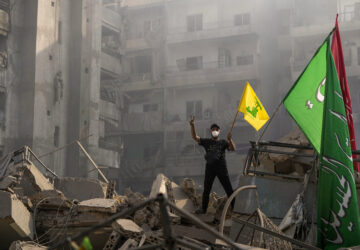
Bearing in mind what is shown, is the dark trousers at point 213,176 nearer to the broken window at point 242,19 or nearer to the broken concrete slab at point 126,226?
the broken concrete slab at point 126,226

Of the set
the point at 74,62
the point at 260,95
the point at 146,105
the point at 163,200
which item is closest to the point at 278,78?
the point at 260,95

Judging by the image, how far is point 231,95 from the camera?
147 ft

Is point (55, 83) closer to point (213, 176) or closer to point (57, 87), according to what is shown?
point (57, 87)

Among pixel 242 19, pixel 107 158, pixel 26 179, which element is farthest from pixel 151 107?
pixel 26 179

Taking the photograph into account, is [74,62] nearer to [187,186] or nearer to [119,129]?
[119,129]

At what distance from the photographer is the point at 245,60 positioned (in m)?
44.8

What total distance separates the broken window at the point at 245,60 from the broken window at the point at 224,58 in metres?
0.61

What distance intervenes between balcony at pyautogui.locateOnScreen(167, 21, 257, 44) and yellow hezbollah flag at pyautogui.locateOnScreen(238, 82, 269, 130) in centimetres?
3182

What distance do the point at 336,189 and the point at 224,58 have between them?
36.5 meters

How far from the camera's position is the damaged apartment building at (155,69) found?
1460 inches

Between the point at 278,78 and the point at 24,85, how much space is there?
18045mm

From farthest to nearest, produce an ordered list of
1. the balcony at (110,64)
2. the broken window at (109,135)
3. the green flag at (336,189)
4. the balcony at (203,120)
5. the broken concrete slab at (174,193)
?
1. the balcony at (110,64)
2. the balcony at (203,120)
3. the broken window at (109,135)
4. the broken concrete slab at (174,193)
5. the green flag at (336,189)

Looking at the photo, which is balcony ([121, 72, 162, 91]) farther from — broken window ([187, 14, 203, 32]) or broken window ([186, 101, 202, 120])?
broken window ([187, 14, 203, 32])

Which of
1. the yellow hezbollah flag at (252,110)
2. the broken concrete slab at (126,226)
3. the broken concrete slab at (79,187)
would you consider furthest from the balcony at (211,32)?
the broken concrete slab at (126,226)
